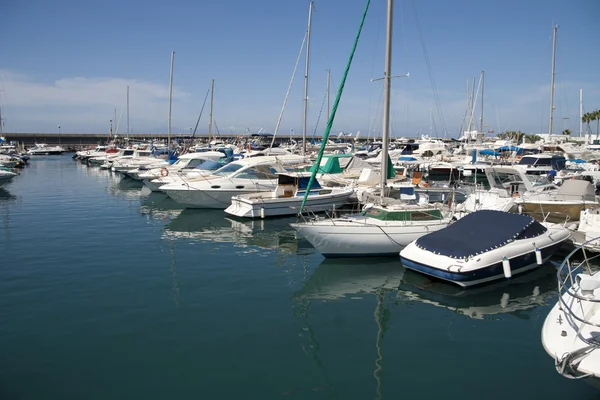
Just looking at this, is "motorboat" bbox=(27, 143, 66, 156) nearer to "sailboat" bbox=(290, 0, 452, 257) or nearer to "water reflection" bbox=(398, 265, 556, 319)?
"sailboat" bbox=(290, 0, 452, 257)

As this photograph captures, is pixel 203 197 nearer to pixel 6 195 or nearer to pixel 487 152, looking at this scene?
pixel 6 195

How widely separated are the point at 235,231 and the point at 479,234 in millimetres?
10717

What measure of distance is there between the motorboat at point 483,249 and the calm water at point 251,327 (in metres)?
→ 0.58

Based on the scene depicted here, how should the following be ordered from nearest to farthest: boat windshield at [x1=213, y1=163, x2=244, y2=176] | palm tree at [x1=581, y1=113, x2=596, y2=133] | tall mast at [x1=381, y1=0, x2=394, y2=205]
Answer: tall mast at [x1=381, y1=0, x2=394, y2=205] → boat windshield at [x1=213, y1=163, x2=244, y2=176] → palm tree at [x1=581, y1=113, x2=596, y2=133]

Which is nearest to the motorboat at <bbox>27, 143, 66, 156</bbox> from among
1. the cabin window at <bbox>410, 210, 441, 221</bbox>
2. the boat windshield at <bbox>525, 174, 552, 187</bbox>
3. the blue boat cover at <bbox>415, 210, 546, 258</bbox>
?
the boat windshield at <bbox>525, 174, 552, 187</bbox>

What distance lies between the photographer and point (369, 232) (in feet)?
49.7

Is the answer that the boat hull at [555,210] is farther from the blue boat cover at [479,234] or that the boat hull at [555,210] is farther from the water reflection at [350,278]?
the water reflection at [350,278]

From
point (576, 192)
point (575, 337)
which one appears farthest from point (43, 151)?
point (575, 337)

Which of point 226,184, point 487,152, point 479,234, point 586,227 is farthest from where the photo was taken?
point 487,152

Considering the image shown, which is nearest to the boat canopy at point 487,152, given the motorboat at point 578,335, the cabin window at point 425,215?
the cabin window at point 425,215

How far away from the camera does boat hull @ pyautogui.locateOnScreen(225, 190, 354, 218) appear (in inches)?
888

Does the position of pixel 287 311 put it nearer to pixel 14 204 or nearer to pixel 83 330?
pixel 83 330

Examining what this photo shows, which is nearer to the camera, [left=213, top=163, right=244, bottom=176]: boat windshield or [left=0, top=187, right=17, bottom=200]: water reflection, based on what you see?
[left=213, top=163, right=244, bottom=176]: boat windshield

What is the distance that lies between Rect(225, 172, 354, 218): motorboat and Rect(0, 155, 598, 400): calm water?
442 cm
